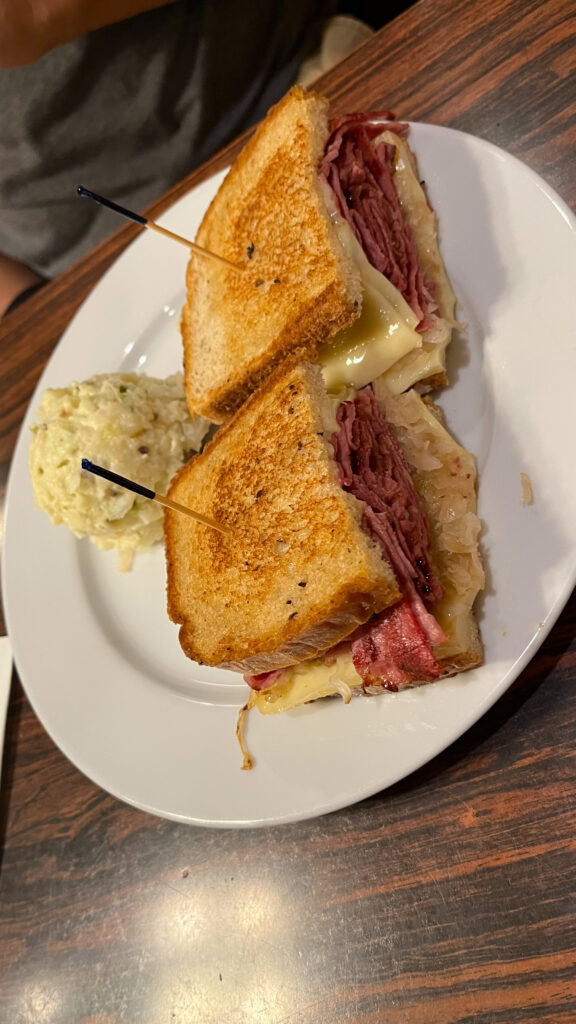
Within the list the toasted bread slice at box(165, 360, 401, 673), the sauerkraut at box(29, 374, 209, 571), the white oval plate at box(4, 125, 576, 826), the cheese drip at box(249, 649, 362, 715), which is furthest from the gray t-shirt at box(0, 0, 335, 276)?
the cheese drip at box(249, 649, 362, 715)

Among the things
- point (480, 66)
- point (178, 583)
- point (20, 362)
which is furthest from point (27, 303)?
point (480, 66)

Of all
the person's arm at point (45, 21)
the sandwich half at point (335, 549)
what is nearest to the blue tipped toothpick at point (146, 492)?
the sandwich half at point (335, 549)

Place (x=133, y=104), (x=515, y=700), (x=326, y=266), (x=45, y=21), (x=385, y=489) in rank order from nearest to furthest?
1. (x=515, y=700)
2. (x=385, y=489)
3. (x=326, y=266)
4. (x=45, y=21)
5. (x=133, y=104)

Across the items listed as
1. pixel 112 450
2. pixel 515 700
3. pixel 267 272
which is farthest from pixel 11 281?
pixel 515 700

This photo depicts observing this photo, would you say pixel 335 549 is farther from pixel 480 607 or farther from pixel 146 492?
pixel 146 492

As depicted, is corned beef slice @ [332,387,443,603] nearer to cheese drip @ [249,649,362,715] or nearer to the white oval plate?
the white oval plate

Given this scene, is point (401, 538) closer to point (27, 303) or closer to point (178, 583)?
point (178, 583)
